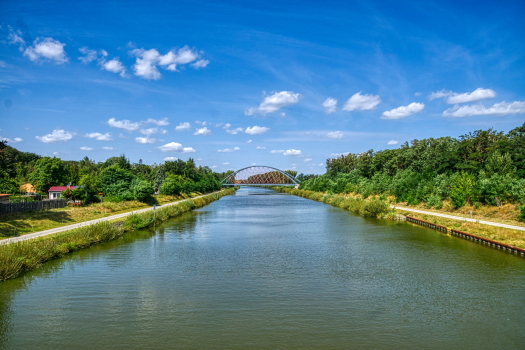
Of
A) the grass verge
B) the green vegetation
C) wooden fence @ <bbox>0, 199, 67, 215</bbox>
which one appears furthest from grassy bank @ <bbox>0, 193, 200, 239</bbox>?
the green vegetation

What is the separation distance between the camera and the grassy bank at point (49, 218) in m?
24.1

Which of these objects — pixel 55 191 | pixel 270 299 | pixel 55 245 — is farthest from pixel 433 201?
pixel 55 191

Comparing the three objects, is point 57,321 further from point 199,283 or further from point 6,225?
point 6,225

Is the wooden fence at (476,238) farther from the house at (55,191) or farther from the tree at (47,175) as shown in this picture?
the tree at (47,175)

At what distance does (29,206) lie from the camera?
30.3 m

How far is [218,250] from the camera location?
23.2 meters

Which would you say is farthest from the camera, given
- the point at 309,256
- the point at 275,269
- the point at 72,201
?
the point at 72,201

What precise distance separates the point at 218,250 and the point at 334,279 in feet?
30.5

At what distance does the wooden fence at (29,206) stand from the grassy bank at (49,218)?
1.72 feet

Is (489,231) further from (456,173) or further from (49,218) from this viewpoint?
(49,218)

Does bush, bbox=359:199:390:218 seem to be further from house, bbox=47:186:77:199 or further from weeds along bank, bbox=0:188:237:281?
house, bbox=47:186:77:199

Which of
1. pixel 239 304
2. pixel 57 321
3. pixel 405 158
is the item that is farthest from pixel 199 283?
pixel 405 158

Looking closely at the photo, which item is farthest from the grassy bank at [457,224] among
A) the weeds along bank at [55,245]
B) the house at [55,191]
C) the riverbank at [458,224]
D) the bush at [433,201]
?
the house at [55,191]

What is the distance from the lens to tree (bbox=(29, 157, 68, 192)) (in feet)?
179
